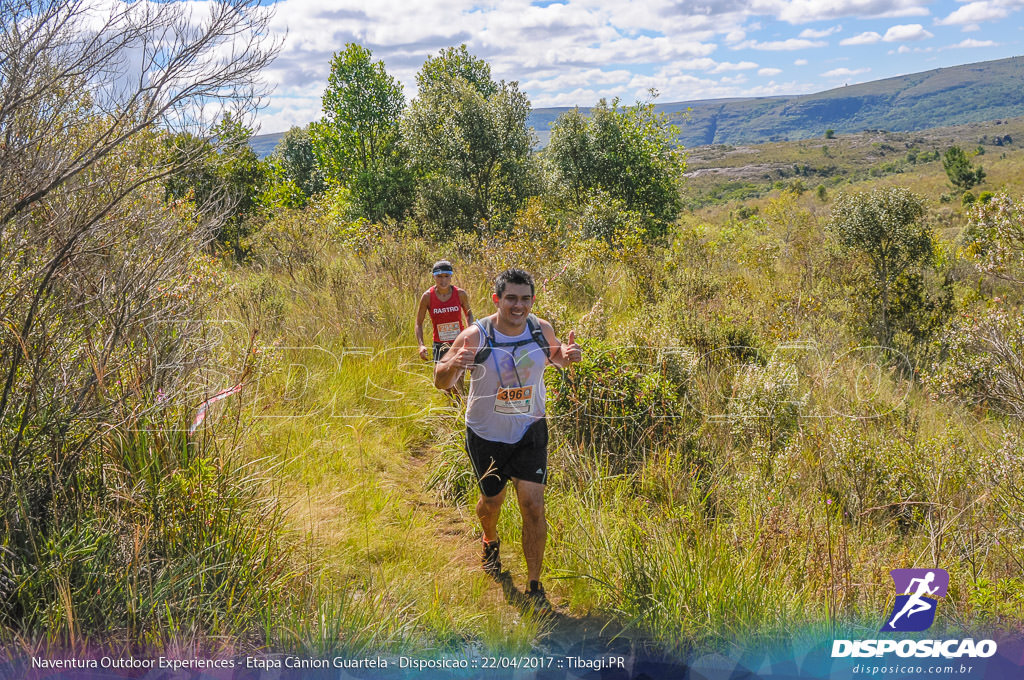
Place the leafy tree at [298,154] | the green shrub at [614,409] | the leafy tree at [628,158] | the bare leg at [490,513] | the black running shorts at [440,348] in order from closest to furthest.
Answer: the bare leg at [490,513] < the green shrub at [614,409] < the black running shorts at [440,348] < the leafy tree at [628,158] < the leafy tree at [298,154]

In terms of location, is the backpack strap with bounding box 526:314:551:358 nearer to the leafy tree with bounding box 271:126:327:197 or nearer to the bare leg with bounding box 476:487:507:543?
the bare leg with bounding box 476:487:507:543

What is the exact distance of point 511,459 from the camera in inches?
147

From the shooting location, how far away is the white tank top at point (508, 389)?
3.61 m

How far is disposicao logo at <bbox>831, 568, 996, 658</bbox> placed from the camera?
9.36 feet

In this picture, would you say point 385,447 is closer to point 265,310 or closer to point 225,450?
point 225,450

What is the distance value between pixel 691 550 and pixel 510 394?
1.35 m

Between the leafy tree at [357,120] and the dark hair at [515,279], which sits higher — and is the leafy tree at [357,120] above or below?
above

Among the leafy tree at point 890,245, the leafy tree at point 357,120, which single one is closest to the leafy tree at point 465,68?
the leafy tree at point 357,120

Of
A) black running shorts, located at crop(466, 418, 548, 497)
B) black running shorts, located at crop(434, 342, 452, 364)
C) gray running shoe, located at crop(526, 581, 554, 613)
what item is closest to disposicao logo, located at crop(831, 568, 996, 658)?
gray running shoe, located at crop(526, 581, 554, 613)

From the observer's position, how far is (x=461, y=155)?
19453 mm

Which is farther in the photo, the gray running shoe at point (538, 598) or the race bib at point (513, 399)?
the race bib at point (513, 399)

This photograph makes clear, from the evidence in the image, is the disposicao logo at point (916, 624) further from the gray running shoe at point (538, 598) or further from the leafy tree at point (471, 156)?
the leafy tree at point (471, 156)

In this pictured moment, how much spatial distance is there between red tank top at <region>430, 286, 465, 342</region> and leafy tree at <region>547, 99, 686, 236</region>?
44.9ft

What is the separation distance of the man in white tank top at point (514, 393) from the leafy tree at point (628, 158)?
15788mm
